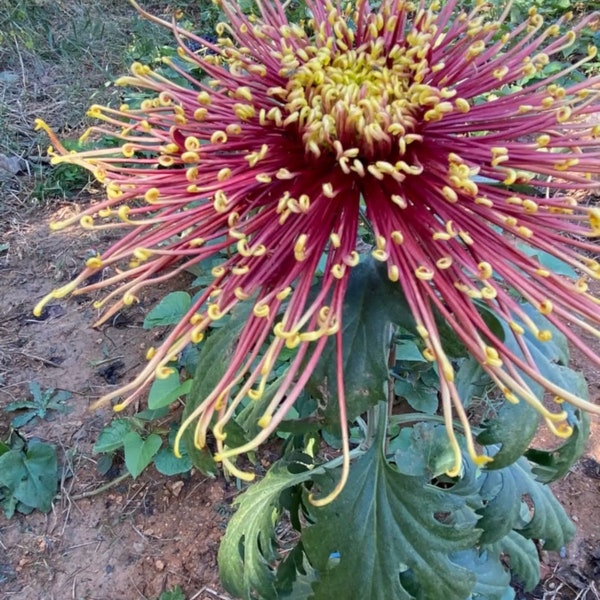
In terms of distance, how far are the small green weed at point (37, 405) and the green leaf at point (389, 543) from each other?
131 cm

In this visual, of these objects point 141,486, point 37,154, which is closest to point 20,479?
point 141,486

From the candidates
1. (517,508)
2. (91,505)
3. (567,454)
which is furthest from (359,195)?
(91,505)

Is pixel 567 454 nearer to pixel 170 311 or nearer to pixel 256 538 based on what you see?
pixel 256 538

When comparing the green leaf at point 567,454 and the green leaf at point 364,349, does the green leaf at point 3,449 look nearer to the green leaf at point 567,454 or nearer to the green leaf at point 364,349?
the green leaf at point 364,349

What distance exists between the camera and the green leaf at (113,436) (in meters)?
1.78

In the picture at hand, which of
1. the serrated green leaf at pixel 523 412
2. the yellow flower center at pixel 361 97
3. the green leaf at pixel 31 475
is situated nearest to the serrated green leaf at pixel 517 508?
the serrated green leaf at pixel 523 412

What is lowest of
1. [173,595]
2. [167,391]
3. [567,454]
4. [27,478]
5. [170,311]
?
[27,478]

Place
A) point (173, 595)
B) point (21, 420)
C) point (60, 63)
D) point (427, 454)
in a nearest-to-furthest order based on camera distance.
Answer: point (427, 454)
point (173, 595)
point (21, 420)
point (60, 63)

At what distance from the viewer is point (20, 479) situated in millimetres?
1801

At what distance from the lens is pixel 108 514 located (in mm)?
1769

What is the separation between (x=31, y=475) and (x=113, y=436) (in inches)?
9.9

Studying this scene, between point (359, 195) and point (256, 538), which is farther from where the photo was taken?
point (256, 538)

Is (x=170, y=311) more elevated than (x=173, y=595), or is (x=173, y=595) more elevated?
(x=170, y=311)

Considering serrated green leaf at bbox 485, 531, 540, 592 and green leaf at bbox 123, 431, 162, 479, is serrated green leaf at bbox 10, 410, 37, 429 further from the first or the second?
serrated green leaf at bbox 485, 531, 540, 592
